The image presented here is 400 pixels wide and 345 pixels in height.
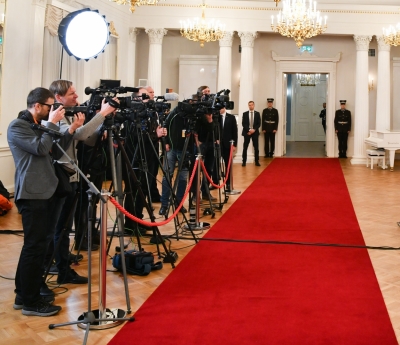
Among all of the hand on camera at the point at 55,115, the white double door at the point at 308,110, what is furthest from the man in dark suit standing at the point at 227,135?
the white double door at the point at 308,110

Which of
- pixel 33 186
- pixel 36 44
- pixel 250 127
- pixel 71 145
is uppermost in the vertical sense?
pixel 36 44

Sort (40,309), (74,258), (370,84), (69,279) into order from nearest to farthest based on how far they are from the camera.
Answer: (40,309)
(69,279)
(74,258)
(370,84)

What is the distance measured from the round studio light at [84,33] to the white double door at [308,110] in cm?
1773

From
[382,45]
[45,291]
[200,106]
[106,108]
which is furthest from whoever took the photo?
[382,45]

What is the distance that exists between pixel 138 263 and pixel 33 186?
4.61 ft

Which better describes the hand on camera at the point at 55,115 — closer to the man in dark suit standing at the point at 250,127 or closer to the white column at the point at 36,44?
the white column at the point at 36,44

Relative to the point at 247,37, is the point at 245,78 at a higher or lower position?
lower

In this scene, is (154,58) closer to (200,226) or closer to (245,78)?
(245,78)

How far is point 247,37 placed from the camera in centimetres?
1595

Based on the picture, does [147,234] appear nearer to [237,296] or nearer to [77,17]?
[237,296]

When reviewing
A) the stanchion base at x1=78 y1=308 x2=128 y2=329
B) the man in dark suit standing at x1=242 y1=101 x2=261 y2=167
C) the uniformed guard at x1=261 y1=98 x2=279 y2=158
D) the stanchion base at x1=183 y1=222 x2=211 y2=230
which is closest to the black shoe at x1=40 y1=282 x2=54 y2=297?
the stanchion base at x1=78 y1=308 x2=128 y2=329

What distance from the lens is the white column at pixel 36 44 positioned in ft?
31.0

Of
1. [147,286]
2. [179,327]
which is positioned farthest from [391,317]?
[147,286]

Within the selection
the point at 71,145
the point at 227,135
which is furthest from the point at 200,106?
the point at 227,135
